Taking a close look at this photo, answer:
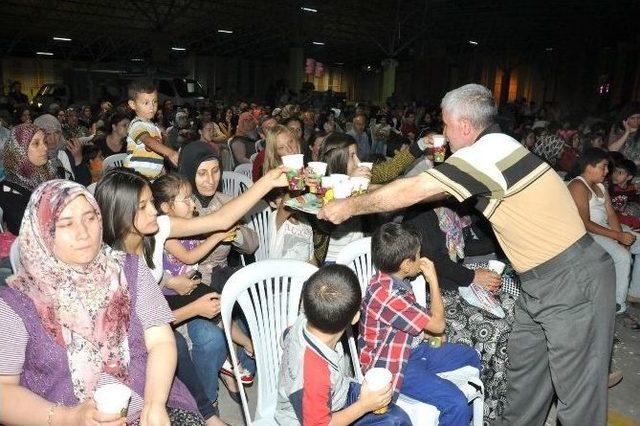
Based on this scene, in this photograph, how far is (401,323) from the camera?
7.96 feet

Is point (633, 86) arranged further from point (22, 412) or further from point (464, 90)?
point (22, 412)

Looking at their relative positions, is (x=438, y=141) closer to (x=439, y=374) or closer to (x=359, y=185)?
(x=359, y=185)

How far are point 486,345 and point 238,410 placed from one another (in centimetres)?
163

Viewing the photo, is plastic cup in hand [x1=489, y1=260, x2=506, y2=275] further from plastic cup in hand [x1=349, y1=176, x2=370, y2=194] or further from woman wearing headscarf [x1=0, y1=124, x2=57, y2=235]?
woman wearing headscarf [x1=0, y1=124, x2=57, y2=235]

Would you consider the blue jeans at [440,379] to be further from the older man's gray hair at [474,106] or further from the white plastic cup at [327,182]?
the older man's gray hair at [474,106]

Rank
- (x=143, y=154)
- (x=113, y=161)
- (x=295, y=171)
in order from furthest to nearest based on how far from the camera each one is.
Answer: (x=113, y=161) → (x=143, y=154) → (x=295, y=171)

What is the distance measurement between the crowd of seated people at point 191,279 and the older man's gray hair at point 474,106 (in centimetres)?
66

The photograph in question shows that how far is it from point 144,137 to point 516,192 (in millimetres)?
3105

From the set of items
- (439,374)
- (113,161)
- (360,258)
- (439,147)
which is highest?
(439,147)

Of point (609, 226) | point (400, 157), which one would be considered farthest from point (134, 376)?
point (609, 226)

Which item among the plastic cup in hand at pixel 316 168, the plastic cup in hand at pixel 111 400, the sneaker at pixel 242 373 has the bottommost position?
the sneaker at pixel 242 373

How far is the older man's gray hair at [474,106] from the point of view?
250cm

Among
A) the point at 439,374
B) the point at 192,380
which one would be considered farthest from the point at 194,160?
the point at 439,374

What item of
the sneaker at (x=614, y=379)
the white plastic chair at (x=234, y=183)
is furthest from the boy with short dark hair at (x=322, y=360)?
the white plastic chair at (x=234, y=183)
